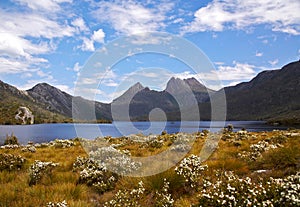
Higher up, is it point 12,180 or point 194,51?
point 194,51

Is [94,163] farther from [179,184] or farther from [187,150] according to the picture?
[187,150]

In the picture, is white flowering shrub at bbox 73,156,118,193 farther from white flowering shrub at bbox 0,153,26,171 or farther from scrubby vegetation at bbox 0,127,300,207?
white flowering shrub at bbox 0,153,26,171

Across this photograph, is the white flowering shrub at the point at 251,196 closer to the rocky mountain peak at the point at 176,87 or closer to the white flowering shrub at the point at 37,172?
the white flowering shrub at the point at 37,172

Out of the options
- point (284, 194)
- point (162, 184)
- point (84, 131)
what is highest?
point (284, 194)

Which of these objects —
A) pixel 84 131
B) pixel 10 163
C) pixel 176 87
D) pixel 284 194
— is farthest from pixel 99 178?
pixel 84 131

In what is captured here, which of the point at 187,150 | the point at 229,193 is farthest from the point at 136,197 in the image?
the point at 187,150

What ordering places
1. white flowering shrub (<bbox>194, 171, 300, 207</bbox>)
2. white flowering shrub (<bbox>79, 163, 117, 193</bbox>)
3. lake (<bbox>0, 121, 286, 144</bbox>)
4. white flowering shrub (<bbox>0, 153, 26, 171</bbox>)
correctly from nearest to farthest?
white flowering shrub (<bbox>194, 171, 300, 207</bbox>), white flowering shrub (<bbox>79, 163, 117, 193</bbox>), white flowering shrub (<bbox>0, 153, 26, 171</bbox>), lake (<bbox>0, 121, 286, 144</bbox>)

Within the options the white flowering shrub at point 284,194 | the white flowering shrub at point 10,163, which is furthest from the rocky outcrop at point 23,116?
the white flowering shrub at point 284,194

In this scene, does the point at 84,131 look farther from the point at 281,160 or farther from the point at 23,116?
the point at 23,116

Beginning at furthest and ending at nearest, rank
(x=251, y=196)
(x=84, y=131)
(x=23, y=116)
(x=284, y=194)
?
(x=23, y=116)
(x=84, y=131)
(x=251, y=196)
(x=284, y=194)

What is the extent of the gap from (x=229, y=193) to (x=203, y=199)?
2.01 ft

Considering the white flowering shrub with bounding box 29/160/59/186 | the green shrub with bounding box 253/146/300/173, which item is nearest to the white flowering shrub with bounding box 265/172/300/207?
the green shrub with bounding box 253/146/300/173

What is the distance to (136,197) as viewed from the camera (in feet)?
24.7

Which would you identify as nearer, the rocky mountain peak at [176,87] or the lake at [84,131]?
the rocky mountain peak at [176,87]
